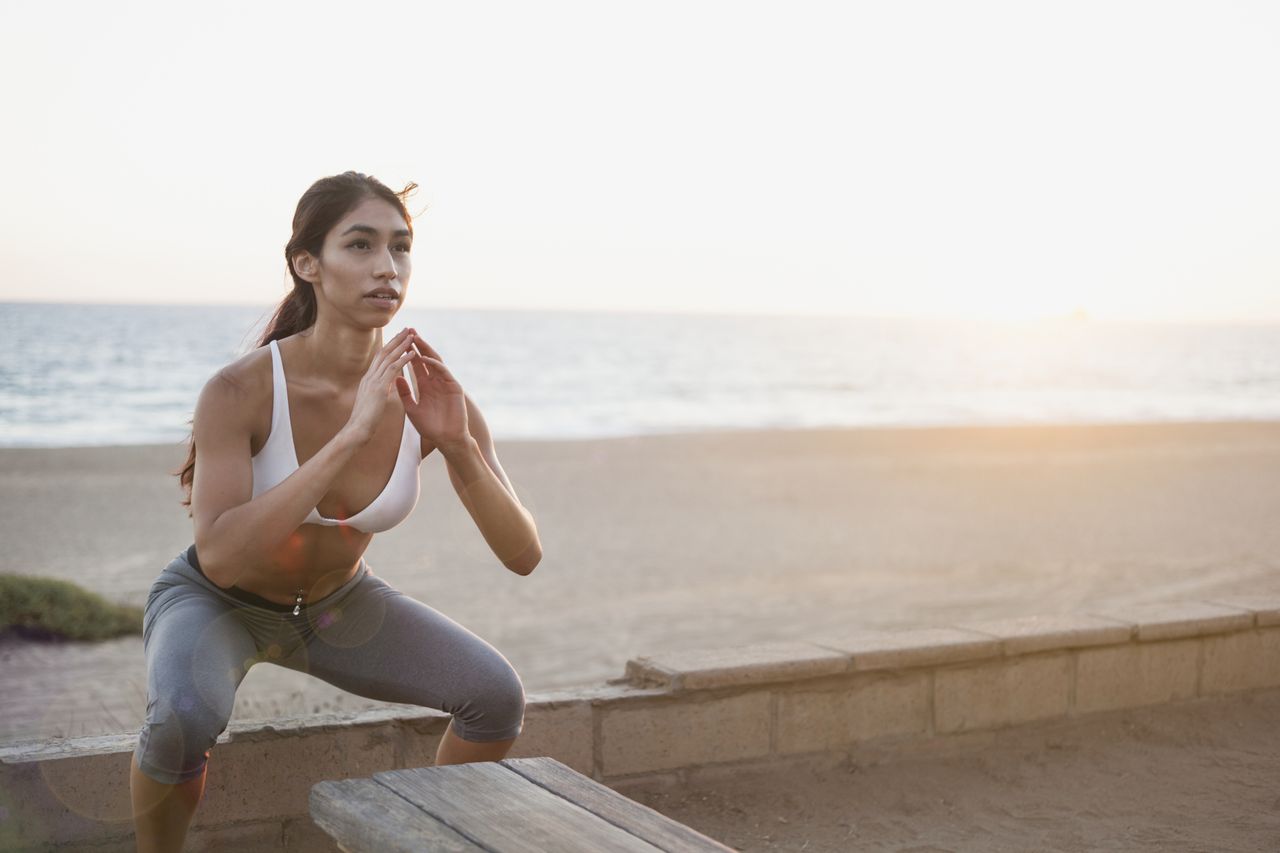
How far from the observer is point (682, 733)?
4109 millimetres

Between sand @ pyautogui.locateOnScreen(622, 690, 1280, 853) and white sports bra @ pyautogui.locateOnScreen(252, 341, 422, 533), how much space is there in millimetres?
1552

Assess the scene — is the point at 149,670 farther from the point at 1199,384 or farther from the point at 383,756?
the point at 1199,384

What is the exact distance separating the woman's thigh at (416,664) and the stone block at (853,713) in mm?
1422

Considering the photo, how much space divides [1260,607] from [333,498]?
3966 mm

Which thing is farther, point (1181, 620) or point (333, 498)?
point (1181, 620)

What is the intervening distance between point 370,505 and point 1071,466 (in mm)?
17047

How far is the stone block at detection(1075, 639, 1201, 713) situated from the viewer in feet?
15.5

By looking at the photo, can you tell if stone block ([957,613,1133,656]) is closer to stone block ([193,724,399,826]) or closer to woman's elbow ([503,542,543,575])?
woman's elbow ([503,542,543,575])

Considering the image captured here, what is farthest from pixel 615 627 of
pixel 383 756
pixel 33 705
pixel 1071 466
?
pixel 1071 466

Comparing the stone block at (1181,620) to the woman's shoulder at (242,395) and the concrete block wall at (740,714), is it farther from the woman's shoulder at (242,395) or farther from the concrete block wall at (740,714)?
the woman's shoulder at (242,395)

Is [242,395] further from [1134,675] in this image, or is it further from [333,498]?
[1134,675]

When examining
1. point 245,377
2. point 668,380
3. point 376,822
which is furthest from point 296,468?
point 668,380

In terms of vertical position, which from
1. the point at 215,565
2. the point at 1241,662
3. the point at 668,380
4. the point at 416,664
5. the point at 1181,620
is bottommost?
the point at 668,380

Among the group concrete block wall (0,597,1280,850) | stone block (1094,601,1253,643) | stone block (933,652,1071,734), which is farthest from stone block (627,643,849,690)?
stone block (1094,601,1253,643)
